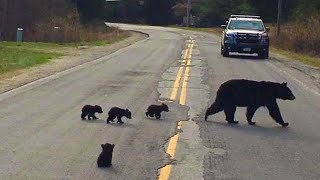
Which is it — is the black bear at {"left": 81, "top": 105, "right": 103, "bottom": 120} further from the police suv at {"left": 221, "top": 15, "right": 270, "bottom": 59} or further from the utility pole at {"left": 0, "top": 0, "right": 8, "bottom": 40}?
the utility pole at {"left": 0, "top": 0, "right": 8, "bottom": 40}

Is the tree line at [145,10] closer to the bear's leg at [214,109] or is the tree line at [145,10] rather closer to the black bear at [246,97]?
the black bear at [246,97]

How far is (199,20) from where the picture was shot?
101 metres

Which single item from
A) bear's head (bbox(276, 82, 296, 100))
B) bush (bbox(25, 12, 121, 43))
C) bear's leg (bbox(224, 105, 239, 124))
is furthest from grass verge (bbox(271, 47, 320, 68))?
bear's leg (bbox(224, 105, 239, 124))

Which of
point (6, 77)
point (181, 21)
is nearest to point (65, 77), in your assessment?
point (6, 77)

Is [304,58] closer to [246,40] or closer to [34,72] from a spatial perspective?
[246,40]

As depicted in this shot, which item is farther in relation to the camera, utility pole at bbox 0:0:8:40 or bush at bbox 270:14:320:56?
utility pole at bbox 0:0:8:40

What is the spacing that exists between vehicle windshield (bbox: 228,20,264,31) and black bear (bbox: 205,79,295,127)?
2283cm

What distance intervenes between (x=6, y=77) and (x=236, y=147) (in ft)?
38.0

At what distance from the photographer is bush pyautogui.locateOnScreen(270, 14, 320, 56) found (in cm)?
4424

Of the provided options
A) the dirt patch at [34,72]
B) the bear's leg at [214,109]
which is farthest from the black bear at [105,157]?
the dirt patch at [34,72]

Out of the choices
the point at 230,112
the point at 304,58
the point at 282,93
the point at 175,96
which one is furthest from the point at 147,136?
the point at 304,58

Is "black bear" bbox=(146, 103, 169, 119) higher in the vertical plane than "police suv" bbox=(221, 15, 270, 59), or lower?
lower

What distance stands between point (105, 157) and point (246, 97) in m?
4.42

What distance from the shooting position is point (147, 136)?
11.4 metres
